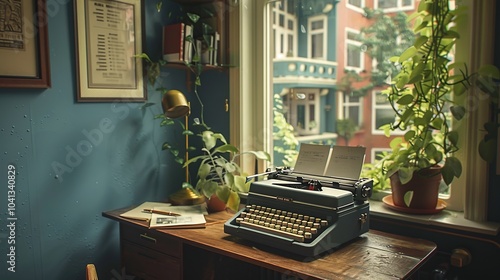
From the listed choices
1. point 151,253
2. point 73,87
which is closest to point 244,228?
point 151,253

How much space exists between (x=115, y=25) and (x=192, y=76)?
57 cm

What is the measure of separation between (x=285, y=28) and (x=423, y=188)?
4.01ft

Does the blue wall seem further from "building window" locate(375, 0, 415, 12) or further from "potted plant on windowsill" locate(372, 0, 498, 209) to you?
"potted plant on windowsill" locate(372, 0, 498, 209)

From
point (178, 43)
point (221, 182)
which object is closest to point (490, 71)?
point (221, 182)

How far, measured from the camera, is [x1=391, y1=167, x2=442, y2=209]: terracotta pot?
1.75 metres

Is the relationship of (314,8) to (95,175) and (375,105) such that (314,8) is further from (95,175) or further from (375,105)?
(95,175)

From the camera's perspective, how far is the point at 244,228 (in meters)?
1.67

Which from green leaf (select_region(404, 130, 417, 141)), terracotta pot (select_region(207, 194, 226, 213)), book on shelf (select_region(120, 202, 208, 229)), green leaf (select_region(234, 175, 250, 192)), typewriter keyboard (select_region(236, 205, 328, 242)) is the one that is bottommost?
book on shelf (select_region(120, 202, 208, 229))

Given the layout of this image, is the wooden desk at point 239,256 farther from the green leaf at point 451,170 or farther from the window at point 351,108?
the window at point 351,108

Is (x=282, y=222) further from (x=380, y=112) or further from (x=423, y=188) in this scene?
(x=380, y=112)

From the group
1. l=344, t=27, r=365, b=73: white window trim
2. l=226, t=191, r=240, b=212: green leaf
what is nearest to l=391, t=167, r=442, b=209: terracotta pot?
l=344, t=27, r=365, b=73: white window trim

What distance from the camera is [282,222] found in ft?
5.29

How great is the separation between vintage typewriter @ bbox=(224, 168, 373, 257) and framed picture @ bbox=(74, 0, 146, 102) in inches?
37.7

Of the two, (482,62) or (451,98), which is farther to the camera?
(451,98)
